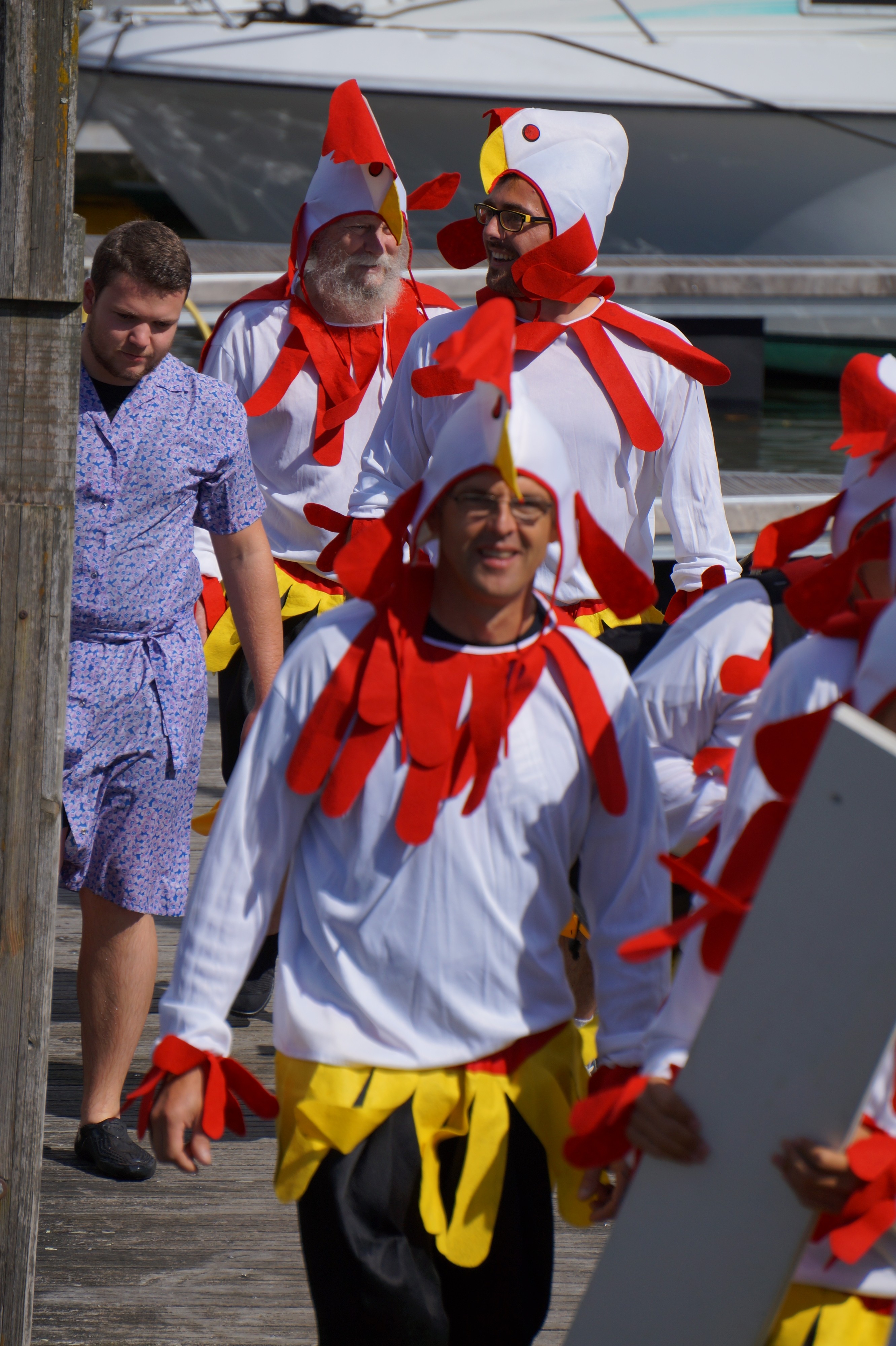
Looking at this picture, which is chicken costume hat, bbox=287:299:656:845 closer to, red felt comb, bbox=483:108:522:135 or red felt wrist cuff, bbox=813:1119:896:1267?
red felt wrist cuff, bbox=813:1119:896:1267

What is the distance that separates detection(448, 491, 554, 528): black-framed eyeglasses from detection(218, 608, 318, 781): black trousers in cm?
195

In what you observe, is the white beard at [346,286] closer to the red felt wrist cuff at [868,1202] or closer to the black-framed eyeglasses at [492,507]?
the black-framed eyeglasses at [492,507]

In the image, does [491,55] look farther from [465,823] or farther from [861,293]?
[465,823]

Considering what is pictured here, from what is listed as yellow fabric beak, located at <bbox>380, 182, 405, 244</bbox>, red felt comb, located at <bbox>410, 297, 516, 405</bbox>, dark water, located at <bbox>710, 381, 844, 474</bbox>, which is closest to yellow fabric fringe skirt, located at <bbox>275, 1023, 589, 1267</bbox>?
red felt comb, located at <bbox>410, 297, 516, 405</bbox>

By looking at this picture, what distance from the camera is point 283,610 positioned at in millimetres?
3924

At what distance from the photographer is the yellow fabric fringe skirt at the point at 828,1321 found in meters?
1.77

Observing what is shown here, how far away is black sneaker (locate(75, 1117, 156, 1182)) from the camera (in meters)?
3.15

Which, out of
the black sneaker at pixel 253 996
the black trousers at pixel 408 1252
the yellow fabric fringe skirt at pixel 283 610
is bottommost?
the black sneaker at pixel 253 996

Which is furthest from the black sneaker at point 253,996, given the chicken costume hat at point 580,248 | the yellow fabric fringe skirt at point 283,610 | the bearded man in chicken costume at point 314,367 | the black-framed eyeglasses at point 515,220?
the black-framed eyeglasses at point 515,220

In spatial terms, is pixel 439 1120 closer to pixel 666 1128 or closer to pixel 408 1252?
pixel 408 1252

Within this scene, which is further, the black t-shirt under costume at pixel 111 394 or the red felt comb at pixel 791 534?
the black t-shirt under costume at pixel 111 394

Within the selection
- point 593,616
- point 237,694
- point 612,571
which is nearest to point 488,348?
point 612,571

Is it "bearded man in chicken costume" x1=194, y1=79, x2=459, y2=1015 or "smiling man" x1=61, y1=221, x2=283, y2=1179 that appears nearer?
"smiling man" x1=61, y1=221, x2=283, y2=1179

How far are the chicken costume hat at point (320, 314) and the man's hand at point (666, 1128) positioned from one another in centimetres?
244
